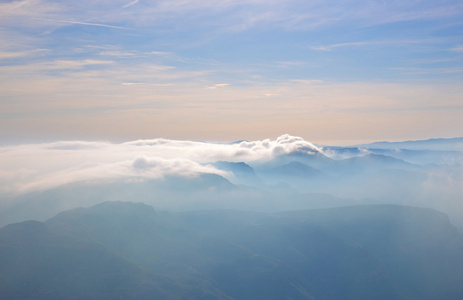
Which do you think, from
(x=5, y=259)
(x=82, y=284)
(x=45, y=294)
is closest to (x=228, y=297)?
(x=82, y=284)

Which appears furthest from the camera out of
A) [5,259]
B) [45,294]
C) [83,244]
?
[83,244]

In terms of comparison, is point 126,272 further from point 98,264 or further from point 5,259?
point 5,259

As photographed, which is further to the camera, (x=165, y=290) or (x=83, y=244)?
(x=83, y=244)

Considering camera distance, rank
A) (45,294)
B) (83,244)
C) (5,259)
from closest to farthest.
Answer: (45,294) → (5,259) → (83,244)

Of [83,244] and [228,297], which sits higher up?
[83,244]

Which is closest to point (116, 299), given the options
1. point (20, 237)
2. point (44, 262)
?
point (44, 262)

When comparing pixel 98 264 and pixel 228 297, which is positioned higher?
pixel 98 264

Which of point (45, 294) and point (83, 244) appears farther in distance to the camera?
point (83, 244)

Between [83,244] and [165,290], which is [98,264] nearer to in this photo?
[83,244]

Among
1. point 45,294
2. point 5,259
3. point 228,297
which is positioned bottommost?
point 228,297
